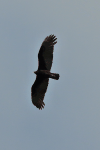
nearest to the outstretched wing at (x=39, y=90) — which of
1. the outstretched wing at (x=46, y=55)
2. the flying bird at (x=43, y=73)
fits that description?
the flying bird at (x=43, y=73)

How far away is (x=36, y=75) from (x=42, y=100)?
82.3 inches

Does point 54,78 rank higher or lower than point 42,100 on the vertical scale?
higher

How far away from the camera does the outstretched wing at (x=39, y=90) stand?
817 inches

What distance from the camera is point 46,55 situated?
20.3m

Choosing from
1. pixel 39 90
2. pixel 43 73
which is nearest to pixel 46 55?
pixel 43 73

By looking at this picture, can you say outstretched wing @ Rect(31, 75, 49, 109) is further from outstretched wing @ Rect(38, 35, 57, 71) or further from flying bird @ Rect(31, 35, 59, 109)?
outstretched wing @ Rect(38, 35, 57, 71)

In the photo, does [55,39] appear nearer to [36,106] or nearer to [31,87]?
[31,87]

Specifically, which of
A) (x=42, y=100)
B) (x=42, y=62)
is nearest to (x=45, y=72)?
(x=42, y=62)

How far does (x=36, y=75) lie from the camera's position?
2086 centimetres

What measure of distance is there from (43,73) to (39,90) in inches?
58.2

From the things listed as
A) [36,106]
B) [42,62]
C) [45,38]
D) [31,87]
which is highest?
[45,38]

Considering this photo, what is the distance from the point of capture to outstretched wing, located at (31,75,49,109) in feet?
68.1

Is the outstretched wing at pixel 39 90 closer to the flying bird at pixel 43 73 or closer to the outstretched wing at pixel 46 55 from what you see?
the flying bird at pixel 43 73

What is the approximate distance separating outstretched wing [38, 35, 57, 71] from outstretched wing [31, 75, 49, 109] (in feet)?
3.28
